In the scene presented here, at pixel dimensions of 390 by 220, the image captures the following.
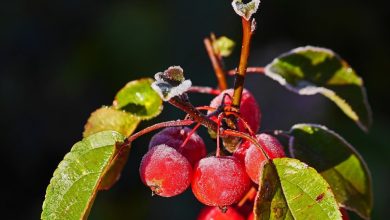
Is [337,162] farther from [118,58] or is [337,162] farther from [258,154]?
[118,58]

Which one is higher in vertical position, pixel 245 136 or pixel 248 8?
pixel 248 8

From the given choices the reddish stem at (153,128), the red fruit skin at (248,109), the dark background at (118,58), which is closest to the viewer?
the reddish stem at (153,128)

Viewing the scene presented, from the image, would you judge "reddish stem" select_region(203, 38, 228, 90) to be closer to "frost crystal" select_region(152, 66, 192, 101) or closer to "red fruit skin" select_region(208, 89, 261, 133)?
"red fruit skin" select_region(208, 89, 261, 133)

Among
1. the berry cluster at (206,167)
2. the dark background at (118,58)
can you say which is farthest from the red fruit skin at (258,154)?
the dark background at (118,58)

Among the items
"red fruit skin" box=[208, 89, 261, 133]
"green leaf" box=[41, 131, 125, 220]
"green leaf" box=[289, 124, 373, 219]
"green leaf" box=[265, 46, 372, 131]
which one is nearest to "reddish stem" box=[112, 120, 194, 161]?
"green leaf" box=[41, 131, 125, 220]

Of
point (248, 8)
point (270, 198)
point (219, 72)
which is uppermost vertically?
point (248, 8)

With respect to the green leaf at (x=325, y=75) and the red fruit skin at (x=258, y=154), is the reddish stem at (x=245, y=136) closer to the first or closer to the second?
the red fruit skin at (x=258, y=154)

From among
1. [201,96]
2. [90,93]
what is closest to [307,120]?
[201,96]

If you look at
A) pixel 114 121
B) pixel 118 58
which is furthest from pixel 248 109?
pixel 118 58
